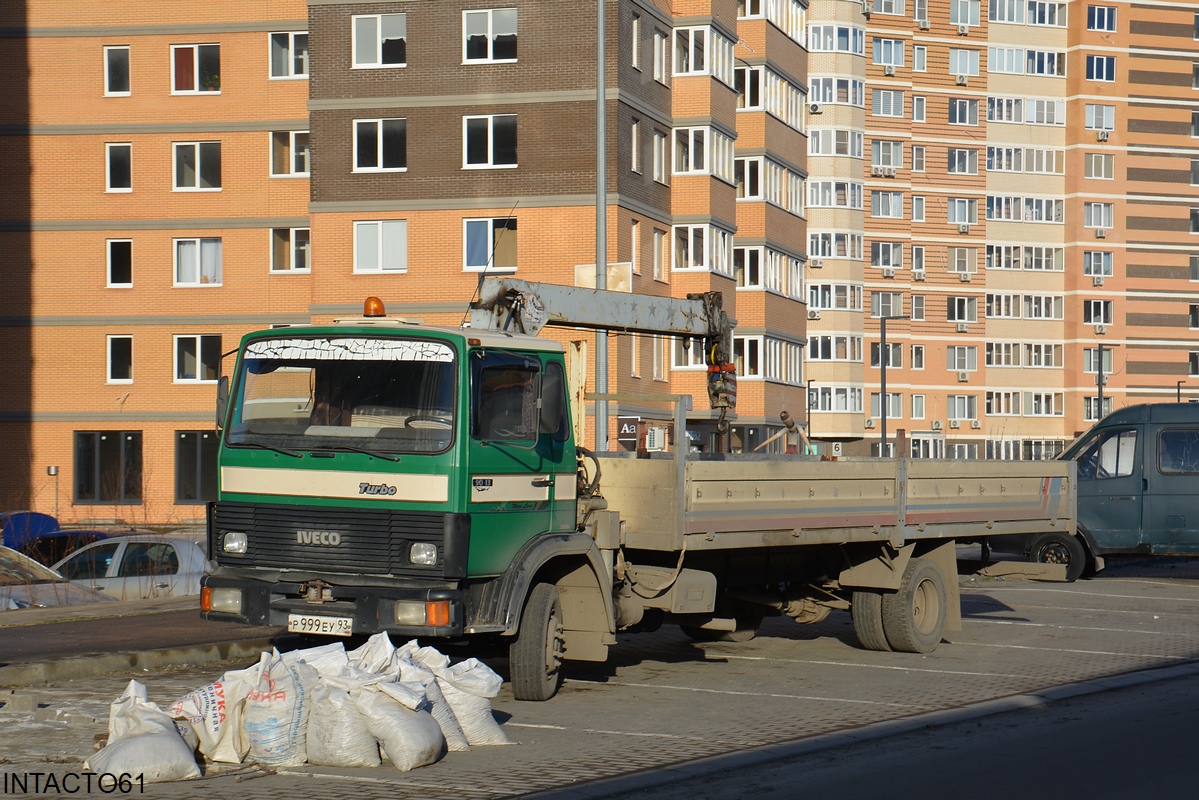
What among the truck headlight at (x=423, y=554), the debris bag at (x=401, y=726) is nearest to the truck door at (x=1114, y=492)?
the truck headlight at (x=423, y=554)

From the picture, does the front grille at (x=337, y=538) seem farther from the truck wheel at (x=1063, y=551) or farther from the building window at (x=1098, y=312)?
the building window at (x=1098, y=312)

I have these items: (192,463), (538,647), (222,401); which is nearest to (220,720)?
(538,647)

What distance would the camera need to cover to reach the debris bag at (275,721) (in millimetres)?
8633

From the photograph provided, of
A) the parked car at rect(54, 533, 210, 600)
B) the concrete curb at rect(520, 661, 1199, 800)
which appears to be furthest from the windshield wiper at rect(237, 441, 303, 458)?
the parked car at rect(54, 533, 210, 600)

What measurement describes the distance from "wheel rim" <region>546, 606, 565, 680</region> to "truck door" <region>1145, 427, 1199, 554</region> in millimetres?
14206

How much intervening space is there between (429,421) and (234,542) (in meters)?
1.57

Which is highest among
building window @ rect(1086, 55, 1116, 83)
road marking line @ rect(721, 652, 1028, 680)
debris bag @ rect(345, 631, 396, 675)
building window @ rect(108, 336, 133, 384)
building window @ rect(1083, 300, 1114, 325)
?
building window @ rect(1086, 55, 1116, 83)

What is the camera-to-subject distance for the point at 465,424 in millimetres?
10391

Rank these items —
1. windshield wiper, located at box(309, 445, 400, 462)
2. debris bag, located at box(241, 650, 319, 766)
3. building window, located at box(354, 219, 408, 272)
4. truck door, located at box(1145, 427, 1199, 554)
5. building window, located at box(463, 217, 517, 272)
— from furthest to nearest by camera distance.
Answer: building window, located at box(354, 219, 408, 272)
building window, located at box(463, 217, 517, 272)
truck door, located at box(1145, 427, 1199, 554)
windshield wiper, located at box(309, 445, 400, 462)
debris bag, located at box(241, 650, 319, 766)

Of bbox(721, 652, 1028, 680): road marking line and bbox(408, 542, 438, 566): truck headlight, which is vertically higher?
bbox(408, 542, 438, 566): truck headlight

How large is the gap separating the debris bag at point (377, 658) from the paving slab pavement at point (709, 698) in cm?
66

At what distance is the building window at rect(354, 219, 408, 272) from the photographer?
44.2 meters

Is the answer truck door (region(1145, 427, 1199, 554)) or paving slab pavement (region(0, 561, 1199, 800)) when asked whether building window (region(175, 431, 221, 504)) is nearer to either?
truck door (region(1145, 427, 1199, 554))

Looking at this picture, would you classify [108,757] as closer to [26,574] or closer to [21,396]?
[26,574]
